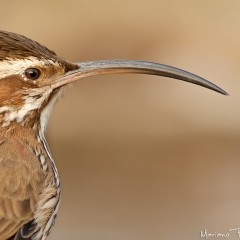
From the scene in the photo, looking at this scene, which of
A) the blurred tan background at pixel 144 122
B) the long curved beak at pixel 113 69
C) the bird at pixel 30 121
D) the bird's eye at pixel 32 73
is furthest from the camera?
the blurred tan background at pixel 144 122

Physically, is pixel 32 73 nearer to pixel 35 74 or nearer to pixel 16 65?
pixel 35 74

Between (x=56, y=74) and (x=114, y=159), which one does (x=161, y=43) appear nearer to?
(x=114, y=159)

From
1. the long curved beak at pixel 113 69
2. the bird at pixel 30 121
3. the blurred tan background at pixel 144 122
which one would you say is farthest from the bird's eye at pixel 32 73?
the blurred tan background at pixel 144 122

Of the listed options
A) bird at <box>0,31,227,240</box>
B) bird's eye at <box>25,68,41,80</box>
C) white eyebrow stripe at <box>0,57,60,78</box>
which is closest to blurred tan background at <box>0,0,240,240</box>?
bird at <box>0,31,227,240</box>

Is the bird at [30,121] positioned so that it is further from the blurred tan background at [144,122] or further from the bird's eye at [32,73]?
the blurred tan background at [144,122]

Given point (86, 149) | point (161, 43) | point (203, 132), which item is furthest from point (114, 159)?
point (161, 43)
